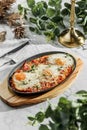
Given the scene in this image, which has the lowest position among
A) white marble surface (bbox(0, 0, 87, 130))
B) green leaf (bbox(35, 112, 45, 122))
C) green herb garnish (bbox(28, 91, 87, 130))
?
white marble surface (bbox(0, 0, 87, 130))

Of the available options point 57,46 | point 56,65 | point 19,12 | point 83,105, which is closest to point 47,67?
point 56,65

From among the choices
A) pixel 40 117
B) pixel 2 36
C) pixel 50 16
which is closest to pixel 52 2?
pixel 50 16

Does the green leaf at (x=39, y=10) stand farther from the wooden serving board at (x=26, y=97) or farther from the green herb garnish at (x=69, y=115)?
the green herb garnish at (x=69, y=115)

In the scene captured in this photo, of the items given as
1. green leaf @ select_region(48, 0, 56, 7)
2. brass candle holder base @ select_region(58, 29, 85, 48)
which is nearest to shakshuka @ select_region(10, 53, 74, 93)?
brass candle holder base @ select_region(58, 29, 85, 48)

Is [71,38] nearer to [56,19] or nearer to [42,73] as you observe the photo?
[56,19]

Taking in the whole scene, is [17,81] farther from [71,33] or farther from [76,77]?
[71,33]

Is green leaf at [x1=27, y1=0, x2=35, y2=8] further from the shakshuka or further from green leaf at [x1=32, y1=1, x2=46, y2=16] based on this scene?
the shakshuka
